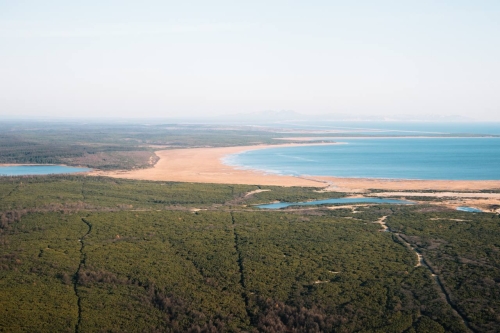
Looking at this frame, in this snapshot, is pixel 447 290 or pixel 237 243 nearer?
pixel 447 290

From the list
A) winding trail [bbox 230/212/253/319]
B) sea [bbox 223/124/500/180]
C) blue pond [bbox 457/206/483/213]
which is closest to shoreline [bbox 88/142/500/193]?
sea [bbox 223/124/500/180]

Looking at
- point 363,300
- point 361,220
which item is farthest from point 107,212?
point 363,300

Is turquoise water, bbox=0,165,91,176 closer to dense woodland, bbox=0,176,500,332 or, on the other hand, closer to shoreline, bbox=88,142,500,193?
shoreline, bbox=88,142,500,193

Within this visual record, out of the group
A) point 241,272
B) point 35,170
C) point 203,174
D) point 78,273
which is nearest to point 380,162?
point 203,174

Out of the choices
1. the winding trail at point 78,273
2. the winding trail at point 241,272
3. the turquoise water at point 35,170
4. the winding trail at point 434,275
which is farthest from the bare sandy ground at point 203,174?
the winding trail at point 78,273

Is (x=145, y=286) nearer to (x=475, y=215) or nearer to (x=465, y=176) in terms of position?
(x=475, y=215)

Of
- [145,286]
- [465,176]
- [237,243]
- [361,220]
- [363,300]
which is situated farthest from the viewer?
[465,176]

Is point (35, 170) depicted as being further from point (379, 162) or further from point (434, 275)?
point (434, 275)
